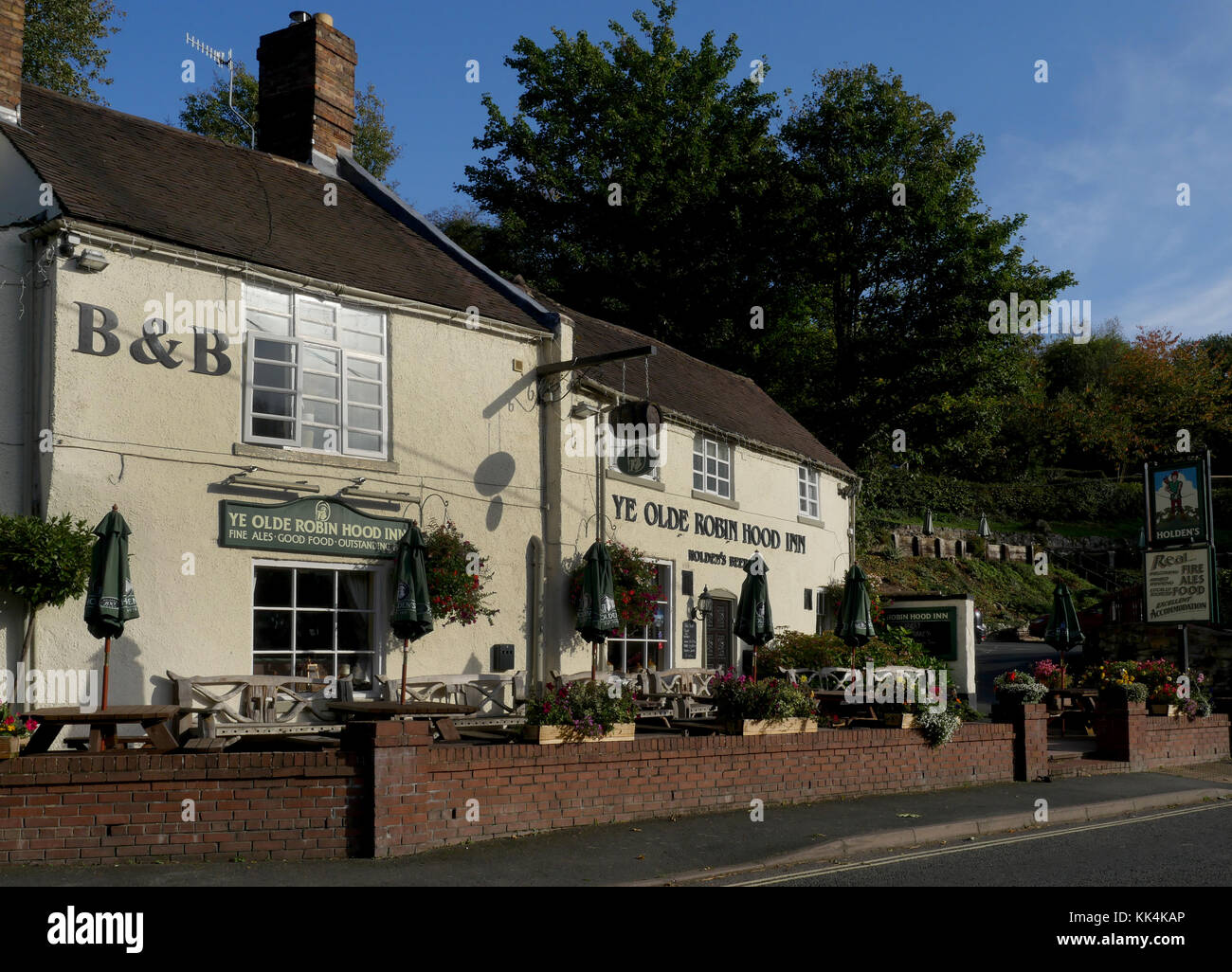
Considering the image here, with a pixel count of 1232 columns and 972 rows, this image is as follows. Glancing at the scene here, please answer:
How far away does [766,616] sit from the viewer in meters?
16.5

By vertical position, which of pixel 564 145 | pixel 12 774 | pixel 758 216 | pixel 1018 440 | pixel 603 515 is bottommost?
pixel 12 774

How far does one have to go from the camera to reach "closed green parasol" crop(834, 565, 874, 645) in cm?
1744

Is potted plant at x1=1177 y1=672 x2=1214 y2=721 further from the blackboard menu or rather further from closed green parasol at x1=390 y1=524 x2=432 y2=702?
closed green parasol at x1=390 y1=524 x2=432 y2=702


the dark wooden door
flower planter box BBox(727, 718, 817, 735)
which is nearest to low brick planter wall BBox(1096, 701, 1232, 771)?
the dark wooden door

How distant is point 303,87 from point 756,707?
11.6m

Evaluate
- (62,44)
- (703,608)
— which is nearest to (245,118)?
(62,44)

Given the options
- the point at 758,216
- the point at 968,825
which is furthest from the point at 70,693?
the point at 758,216

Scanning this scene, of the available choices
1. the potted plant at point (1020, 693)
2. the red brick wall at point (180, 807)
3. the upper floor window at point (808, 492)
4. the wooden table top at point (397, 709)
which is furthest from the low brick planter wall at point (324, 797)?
the upper floor window at point (808, 492)
